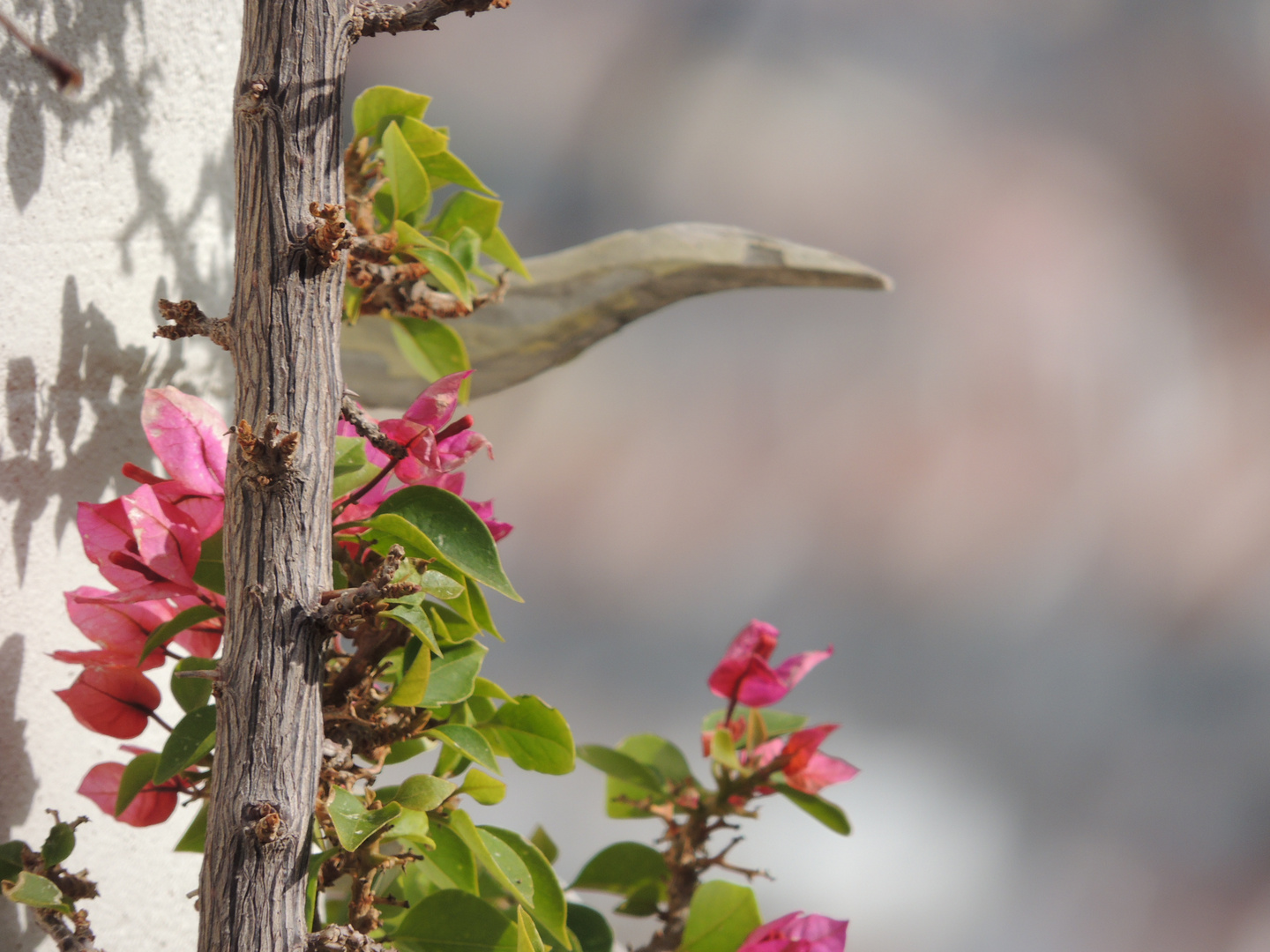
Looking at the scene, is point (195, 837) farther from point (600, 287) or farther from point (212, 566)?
point (600, 287)

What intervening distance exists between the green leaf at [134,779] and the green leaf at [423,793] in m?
0.07

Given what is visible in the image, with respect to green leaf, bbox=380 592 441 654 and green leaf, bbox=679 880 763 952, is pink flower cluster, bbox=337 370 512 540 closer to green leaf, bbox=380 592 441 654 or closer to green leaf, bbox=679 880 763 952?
green leaf, bbox=380 592 441 654

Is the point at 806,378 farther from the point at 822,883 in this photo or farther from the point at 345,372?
the point at 345,372

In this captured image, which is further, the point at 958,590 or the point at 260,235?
the point at 958,590

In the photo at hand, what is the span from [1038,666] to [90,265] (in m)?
0.97

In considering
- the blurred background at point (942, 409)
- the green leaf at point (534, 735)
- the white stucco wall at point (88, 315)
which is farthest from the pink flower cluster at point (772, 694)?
the blurred background at point (942, 409)

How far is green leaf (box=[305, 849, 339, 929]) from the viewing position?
0.72ft

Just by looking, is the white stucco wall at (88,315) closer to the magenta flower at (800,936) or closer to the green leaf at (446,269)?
the green leaf at (446,269)

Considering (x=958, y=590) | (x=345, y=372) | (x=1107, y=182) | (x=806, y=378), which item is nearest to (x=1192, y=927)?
(x=958, y=590)

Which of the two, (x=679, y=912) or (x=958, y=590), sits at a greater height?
(x=958, y=590)

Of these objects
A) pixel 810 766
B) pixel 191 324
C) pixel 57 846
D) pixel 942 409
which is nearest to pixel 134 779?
pixel 57 846

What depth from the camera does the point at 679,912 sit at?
353 mm

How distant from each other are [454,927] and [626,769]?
13 centimetres

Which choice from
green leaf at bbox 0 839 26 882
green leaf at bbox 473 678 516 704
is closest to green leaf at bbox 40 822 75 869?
green leaf at bbox 0 839 26 882
